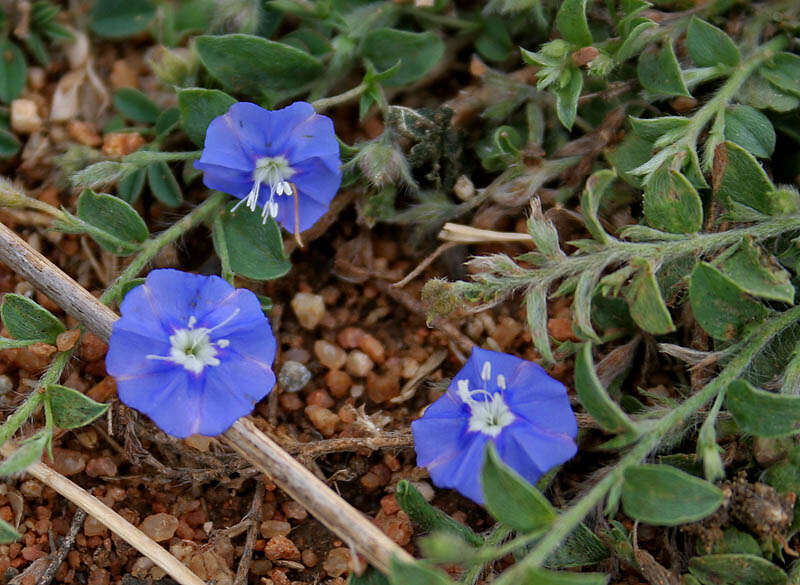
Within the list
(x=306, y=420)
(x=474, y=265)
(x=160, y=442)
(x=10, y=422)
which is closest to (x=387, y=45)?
(x=474, y=265)

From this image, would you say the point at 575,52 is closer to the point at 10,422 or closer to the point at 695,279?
the point at 695,279

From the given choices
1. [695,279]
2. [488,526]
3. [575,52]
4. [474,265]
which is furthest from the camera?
[575,52]

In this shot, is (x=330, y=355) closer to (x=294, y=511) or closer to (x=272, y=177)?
(x=294, y=511)

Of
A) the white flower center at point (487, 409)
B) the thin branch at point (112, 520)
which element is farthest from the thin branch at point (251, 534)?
the white flower center at point (487, 409)

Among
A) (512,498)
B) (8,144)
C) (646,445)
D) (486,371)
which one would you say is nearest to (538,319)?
(486,371)

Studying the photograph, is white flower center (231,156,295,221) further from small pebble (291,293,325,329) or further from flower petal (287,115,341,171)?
small pebble (291,293,325,329)

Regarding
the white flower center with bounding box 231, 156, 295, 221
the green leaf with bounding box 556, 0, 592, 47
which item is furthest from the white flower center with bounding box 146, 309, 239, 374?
the green leaf with bounding box 556, 0, 592, 47
